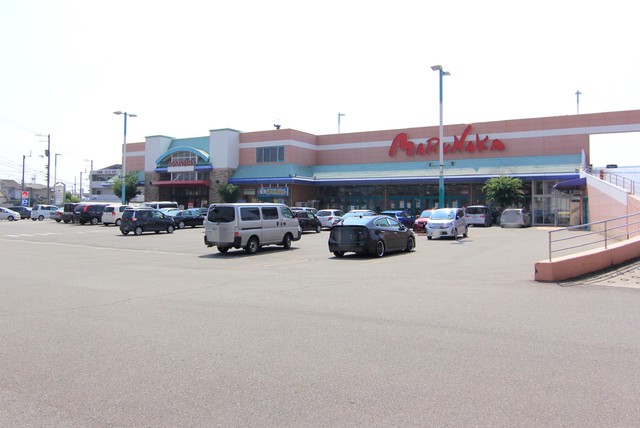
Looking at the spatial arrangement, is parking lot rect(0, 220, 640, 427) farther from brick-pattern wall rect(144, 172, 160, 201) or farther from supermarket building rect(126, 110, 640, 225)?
brick-pattern wall rect(144, 172, 160, 201)

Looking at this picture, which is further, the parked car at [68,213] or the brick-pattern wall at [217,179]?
the brick-pattern wall at [217,179]

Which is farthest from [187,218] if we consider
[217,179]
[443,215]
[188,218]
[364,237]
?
[364,237]

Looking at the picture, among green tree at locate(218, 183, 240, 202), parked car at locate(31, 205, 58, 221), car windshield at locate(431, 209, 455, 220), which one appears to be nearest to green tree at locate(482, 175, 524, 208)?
car windshield at locate(431, 209, 455, 220)

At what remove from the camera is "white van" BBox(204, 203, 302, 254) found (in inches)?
735

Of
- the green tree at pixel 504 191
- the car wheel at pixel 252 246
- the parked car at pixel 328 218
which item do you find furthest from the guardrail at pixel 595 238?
the parked car at pixel 328 218

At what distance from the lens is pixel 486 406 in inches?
169

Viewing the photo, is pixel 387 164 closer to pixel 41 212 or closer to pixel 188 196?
pixel 188 196

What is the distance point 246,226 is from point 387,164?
31.2 metres

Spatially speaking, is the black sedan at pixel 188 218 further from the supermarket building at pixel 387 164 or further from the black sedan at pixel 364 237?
the black sedan at pixel 364 237

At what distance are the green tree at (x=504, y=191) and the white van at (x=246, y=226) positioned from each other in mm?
22550

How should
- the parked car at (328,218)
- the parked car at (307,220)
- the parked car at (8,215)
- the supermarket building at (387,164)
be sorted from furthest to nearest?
the parked car at (8,215) → the supermarket building at (387,164) → the parked car at (328,218) → the parked car at (307,220)

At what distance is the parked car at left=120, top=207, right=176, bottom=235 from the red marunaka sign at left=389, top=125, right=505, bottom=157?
24.5 meters

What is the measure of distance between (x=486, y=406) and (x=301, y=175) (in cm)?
4557

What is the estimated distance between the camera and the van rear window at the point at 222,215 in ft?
61.6
